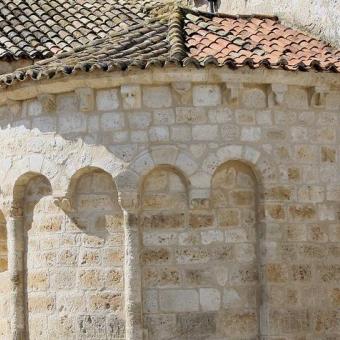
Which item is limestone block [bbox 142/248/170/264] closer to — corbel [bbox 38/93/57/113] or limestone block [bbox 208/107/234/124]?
limestone block [bbox 208/107/234/124]

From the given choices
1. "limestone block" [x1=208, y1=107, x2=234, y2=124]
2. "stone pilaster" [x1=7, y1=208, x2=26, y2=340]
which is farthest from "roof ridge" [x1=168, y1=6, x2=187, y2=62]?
"stone pilaster" [x1=7, y1=208, x2=26, y2=340]

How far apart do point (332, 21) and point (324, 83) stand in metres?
1.70

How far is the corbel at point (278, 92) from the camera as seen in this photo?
342 inches

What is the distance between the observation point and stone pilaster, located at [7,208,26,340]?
9.15 metres

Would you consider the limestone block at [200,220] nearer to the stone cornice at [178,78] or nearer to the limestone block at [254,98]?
the limestone block at [254,98]

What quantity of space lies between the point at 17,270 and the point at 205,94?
9.58ft

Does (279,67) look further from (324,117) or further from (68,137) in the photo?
(68,137)

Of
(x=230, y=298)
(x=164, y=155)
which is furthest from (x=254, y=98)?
(x=230, y=298)

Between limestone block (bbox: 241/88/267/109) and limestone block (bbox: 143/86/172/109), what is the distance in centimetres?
81

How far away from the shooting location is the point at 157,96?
862 cm

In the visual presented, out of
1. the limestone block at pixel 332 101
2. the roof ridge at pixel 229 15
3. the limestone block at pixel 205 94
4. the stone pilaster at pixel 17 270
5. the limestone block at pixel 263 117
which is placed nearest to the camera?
the limestone block at pixel 205 94

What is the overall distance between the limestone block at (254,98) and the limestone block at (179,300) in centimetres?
207

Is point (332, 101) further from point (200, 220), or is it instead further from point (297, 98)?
point (200, 220)

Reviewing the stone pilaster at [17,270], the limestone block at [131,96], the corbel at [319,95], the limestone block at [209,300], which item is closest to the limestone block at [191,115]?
the limestone block at [131,96]
